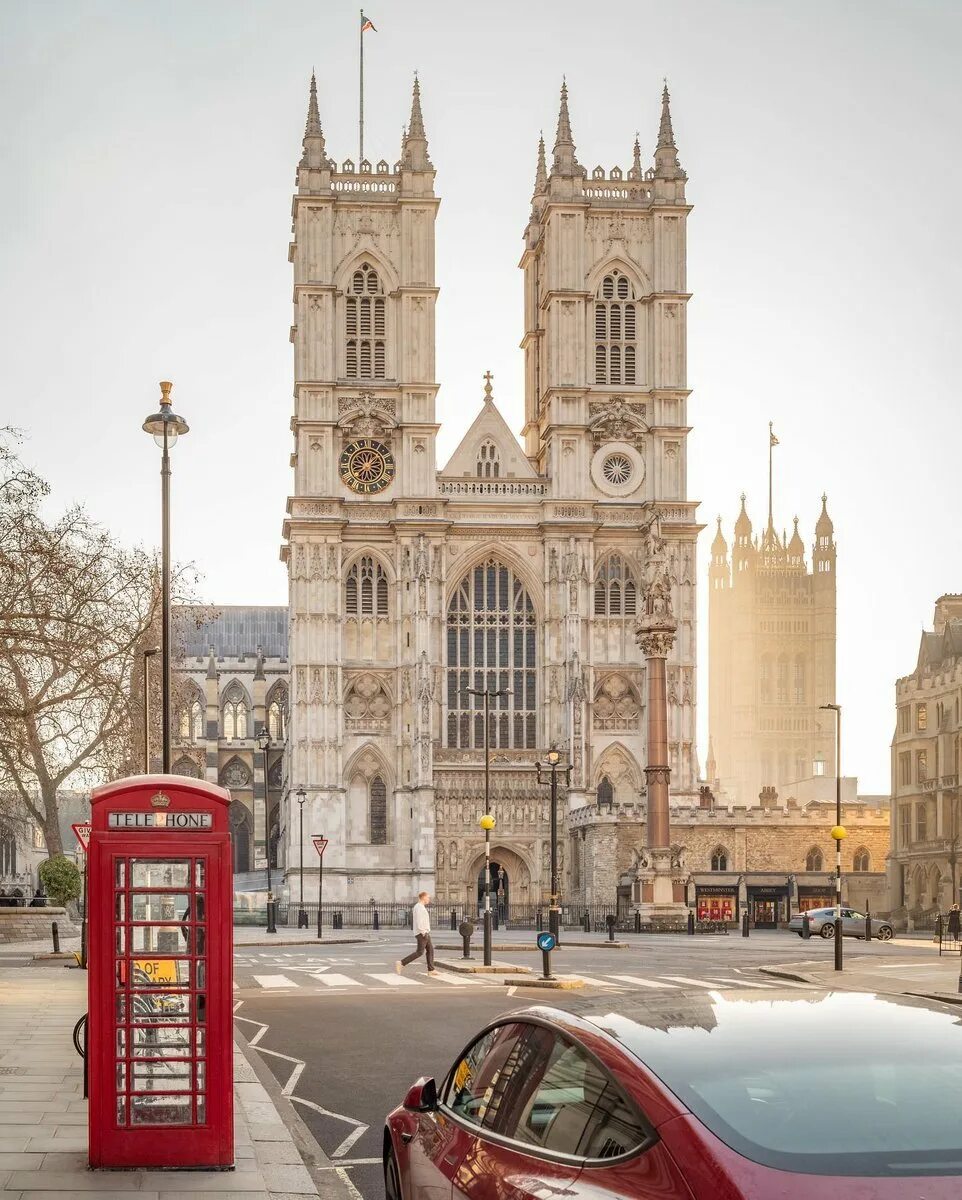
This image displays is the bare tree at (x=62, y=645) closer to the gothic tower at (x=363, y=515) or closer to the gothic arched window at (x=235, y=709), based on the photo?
the gothic tower at (x=363, y=515)

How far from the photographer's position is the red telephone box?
9.35m

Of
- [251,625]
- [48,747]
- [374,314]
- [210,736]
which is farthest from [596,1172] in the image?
[251,625]

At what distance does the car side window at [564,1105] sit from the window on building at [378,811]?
215 ft

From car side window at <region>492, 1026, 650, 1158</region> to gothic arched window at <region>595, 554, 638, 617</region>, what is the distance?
66793 mm

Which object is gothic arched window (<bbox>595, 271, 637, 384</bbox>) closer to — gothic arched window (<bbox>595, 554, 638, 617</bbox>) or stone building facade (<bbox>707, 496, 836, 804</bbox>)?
gothic arched window (<bbox>595, 554, 638, 617</bbox>)

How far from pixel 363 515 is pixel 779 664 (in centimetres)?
8895

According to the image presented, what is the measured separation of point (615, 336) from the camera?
74.3m

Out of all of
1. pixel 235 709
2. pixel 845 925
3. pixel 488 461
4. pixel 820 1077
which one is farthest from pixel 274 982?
pixel 235 709

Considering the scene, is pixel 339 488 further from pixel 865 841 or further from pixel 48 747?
pixel 865 841

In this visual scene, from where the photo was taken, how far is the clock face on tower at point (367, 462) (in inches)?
2840

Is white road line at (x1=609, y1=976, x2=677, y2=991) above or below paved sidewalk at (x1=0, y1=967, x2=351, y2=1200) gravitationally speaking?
below

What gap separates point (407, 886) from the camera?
226ft

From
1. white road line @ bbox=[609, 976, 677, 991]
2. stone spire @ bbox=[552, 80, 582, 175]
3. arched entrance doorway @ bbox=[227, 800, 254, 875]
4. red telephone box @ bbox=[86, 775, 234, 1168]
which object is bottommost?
arched entrance doorway @ bbox=[227, 800, 254, 875]

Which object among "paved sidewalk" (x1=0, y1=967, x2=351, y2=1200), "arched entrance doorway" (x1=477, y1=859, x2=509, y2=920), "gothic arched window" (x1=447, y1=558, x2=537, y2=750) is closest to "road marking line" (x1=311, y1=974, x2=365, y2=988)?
"paved sidewalk" (x1=0, y1=967, x2=351, y2=1200)
